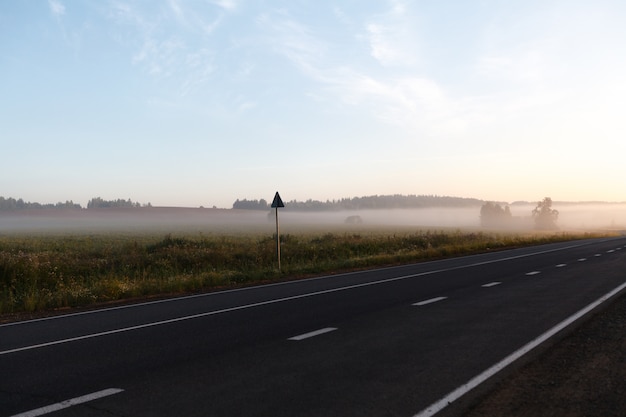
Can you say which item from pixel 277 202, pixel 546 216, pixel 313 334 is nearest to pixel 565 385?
pixel 313 334

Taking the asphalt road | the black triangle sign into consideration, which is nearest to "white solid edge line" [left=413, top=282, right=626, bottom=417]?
the asphalt road

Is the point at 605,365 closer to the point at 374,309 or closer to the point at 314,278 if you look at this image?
the point at 374,309

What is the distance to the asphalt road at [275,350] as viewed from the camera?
5.59 m

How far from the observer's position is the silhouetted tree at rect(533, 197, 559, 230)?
533ft

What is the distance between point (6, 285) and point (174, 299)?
658 centimetres

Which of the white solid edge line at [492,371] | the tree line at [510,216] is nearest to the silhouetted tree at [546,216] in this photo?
the tree line at [510,216]

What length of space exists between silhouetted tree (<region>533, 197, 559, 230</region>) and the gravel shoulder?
544ft

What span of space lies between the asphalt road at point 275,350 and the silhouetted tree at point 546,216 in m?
159

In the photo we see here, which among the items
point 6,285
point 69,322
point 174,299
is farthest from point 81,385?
point 6,285

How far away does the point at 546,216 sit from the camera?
533 ft

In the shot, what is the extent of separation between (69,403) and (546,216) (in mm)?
171322

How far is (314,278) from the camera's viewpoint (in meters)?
19.0

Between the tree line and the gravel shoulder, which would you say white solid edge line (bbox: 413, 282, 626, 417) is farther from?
the tree line

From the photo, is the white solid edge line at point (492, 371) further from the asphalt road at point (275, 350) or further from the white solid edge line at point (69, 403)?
the white solid edge line at point (69, 403)
